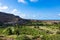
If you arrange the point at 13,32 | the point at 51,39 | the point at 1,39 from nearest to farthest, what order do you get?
the point at 51,39, the point at 1,39, the point at 13,32

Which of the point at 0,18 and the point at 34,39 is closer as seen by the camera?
the point at 34,39

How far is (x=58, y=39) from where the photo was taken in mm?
24141

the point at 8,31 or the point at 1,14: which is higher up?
the point at 1,14

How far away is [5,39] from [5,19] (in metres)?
57.3

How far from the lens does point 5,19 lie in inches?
3282

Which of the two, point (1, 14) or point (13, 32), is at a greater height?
point (1, 14)

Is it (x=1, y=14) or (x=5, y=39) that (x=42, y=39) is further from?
(x=1, y=14)

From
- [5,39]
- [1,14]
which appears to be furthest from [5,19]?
[5,39]

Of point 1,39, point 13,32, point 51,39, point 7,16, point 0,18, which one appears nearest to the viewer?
point 51,39

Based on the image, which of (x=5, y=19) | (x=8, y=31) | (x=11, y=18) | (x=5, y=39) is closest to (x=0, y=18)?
(x=5, y=19)

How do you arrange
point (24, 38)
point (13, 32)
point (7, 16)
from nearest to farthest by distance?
point (24, 38), point (13, 32), point (7, 16)

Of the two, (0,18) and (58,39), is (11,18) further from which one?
(58,39)

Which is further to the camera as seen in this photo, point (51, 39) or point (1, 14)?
point (1, 14)

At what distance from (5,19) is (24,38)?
202 ft
